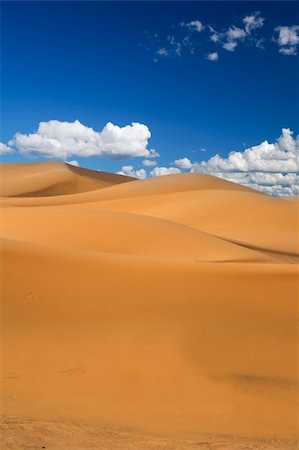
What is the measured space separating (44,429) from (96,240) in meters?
14.7

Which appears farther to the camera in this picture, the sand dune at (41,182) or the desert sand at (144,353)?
the sand dune at (41,182)

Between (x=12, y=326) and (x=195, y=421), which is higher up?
(x=12, y=326)

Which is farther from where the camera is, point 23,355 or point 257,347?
point 257,347

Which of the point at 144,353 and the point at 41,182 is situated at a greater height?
the point at 41,182

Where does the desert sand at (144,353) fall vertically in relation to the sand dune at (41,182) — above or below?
below

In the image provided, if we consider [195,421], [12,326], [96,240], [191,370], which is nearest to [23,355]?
[12,326]

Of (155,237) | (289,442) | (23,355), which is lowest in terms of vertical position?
(289,442)

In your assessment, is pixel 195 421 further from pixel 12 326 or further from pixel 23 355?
A: pixel 12 326

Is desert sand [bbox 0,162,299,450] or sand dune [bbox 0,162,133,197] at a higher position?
sand dune [bbox 0,162,133,197]

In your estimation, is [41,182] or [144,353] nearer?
[144,353]

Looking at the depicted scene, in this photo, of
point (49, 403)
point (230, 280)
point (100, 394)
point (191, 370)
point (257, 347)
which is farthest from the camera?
point (230, 280)

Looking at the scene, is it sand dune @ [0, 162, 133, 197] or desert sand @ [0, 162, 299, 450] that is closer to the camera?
desert sand @ [0, 162, 299, 450]

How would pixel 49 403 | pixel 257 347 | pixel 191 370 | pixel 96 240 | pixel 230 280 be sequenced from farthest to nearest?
pixel 96 240 → pixel 230 280 → pixel 257 347 → pixel 191 370 → pixel 49 403

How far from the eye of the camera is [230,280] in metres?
10.7
